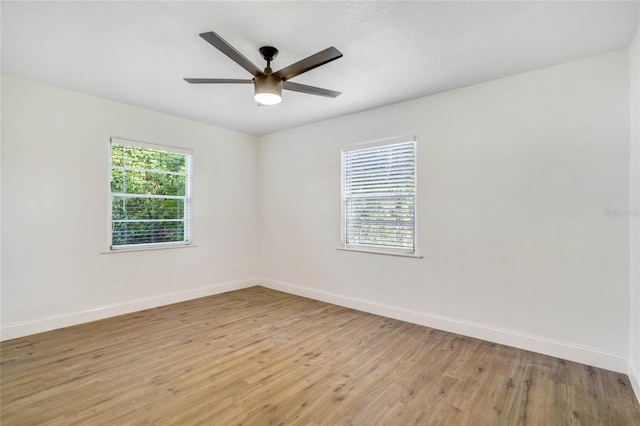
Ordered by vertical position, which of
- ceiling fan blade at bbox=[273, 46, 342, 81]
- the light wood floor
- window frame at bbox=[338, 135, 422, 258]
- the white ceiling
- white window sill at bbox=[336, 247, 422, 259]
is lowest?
the light wood floor

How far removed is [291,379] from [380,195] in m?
2.45

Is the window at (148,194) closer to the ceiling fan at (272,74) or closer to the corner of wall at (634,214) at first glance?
the ceiling fan at (272,74)

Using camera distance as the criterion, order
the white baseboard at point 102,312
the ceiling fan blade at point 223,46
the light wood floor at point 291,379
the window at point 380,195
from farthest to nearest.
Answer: the window at point 380,195, the white baseboard at point 102,312, the light wood floor at point 291,379, the ceiling fan blade at point 223,46

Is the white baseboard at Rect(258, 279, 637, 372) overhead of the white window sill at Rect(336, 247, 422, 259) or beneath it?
beneath

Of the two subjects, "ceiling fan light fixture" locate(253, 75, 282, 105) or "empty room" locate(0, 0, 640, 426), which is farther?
"ceiling fan light fixture" locate(253, 75, 282, 105)

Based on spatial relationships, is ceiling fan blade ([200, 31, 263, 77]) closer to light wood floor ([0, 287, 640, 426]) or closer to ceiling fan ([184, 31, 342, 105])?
ceiling fan ([184, 31, 342, 105])

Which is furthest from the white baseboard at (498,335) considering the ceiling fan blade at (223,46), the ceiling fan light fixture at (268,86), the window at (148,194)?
the ceiling fan blade at (223,46)

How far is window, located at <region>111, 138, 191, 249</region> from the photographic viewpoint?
154 inches

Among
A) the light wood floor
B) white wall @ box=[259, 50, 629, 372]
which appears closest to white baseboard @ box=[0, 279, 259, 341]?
the light wood floor

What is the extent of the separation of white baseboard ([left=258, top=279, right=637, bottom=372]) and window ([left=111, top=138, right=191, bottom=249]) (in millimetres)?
2485

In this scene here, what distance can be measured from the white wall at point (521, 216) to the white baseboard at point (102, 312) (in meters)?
2.18

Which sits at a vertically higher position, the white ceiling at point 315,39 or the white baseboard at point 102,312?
the white ceiling at point 315,39

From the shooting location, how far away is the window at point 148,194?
3916 millimetres

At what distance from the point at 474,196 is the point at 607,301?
1.40 m
